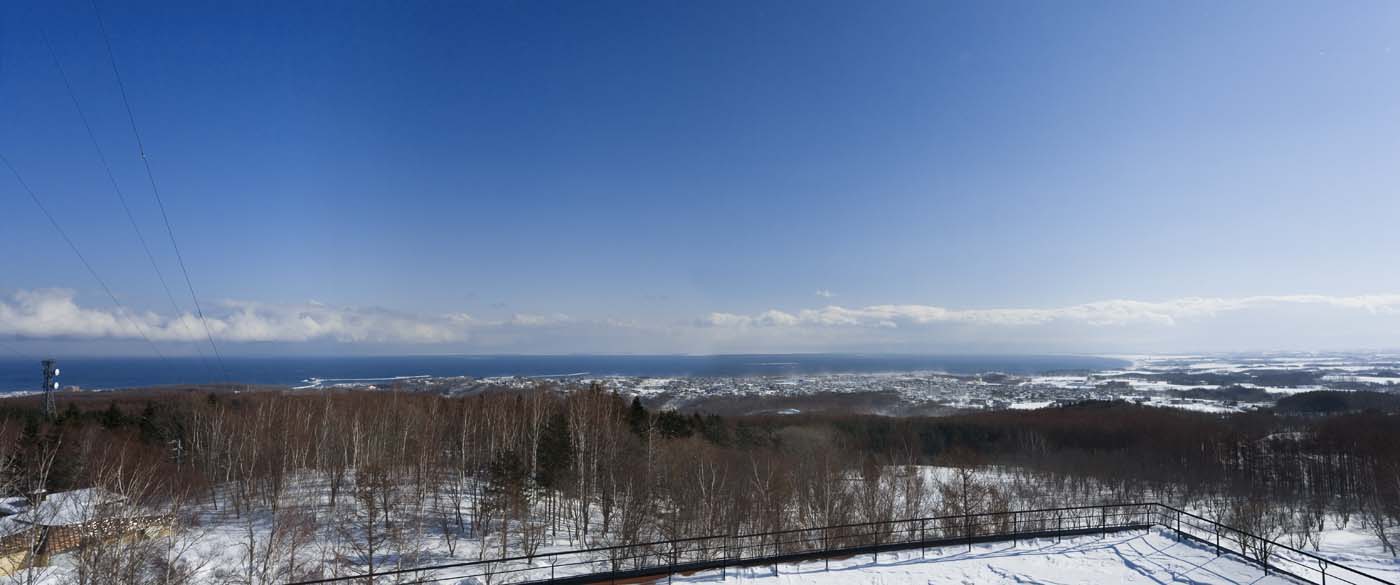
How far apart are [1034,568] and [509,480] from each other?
957 inches

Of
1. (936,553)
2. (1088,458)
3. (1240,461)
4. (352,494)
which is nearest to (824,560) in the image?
(936,553)

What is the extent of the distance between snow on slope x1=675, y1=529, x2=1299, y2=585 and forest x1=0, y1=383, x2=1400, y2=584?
38.9 feet

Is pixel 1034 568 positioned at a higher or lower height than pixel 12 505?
lower

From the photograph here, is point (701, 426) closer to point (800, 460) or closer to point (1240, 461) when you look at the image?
point (800, 460)

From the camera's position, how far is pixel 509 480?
3256 cm

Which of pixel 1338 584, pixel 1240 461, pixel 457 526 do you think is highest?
pixel 1338 584

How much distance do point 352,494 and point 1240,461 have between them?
89.5 m

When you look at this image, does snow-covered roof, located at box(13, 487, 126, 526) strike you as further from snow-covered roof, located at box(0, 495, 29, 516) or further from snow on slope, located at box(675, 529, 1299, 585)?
snow on slope, located at box(675, 529, 1299, 585)

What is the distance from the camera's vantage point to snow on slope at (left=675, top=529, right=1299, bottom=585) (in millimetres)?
16562

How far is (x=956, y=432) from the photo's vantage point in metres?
90.6

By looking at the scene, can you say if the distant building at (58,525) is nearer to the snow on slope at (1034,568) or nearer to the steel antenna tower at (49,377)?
the snow on slope at (1034,568)

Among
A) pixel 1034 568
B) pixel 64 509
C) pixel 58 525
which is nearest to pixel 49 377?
pixel 64 509

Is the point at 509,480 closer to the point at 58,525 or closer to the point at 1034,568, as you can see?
the point at 58,525

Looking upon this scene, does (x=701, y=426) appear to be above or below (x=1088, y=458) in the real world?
above
